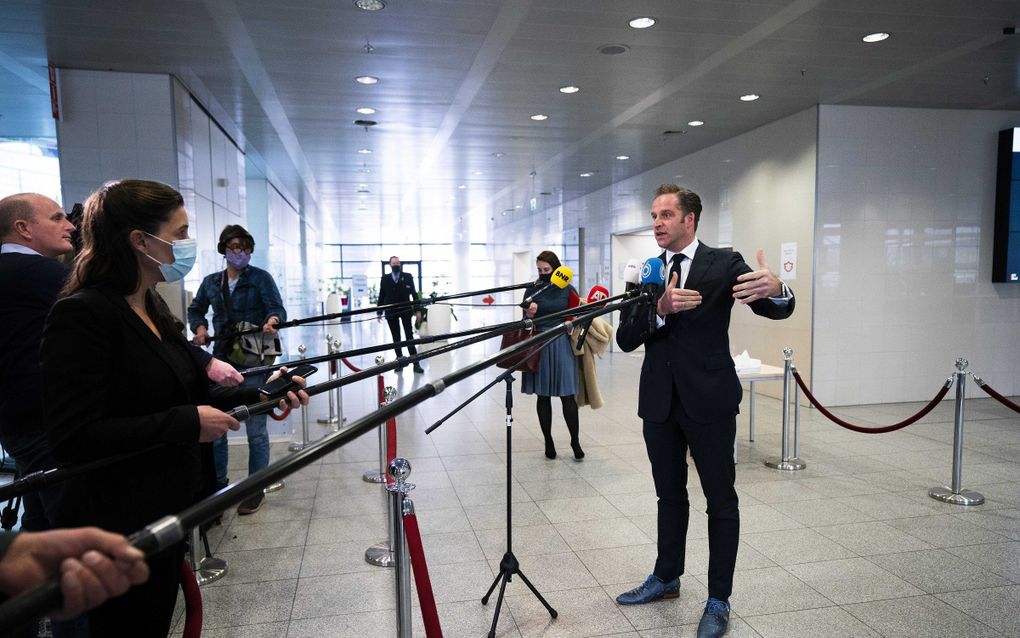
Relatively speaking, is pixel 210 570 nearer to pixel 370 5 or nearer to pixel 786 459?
pixel 370 5

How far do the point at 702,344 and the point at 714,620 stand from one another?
1.17 meters

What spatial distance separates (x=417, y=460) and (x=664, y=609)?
2.93m

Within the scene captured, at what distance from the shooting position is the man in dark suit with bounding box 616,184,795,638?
265 centimetres

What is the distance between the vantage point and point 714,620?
2.68m

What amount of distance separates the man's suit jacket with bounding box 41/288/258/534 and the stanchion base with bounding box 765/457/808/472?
15.1 ft

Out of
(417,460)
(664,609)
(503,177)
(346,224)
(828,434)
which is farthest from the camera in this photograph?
(346,224)

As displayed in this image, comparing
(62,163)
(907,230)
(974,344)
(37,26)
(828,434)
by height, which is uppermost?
(37,26)

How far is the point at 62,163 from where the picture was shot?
5652 millimetres

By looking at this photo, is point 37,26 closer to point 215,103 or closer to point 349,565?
point 215,103

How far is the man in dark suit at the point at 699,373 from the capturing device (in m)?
2.65

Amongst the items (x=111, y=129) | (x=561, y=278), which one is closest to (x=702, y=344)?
(x=561, y=278)

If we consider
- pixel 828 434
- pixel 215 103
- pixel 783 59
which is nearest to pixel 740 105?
pixel 783 59

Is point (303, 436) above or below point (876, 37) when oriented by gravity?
below

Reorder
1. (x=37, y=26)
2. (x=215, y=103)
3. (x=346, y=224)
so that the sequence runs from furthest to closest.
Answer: (x=346, y=224), (x=215, y=103), (x=37, y=26)
